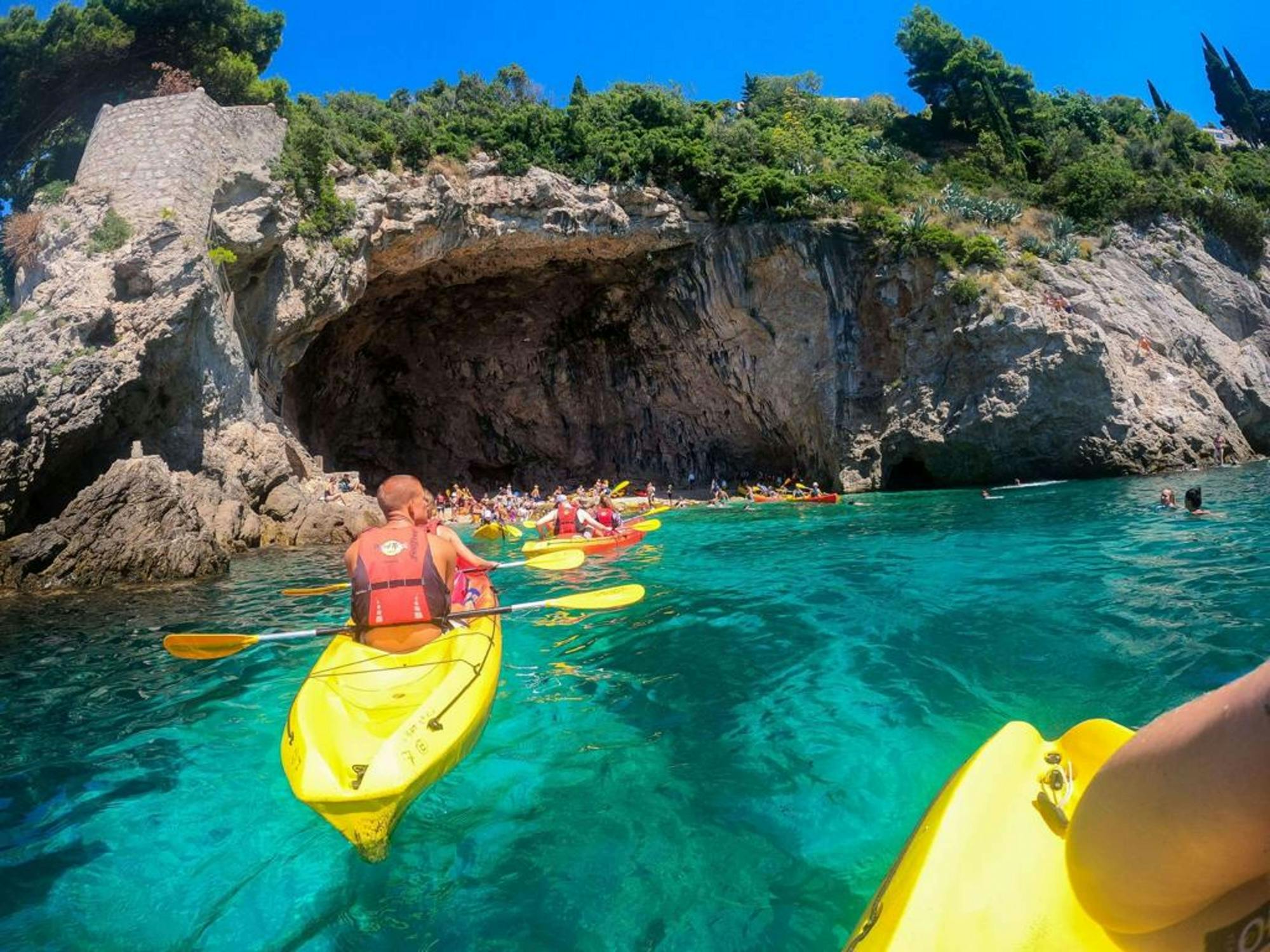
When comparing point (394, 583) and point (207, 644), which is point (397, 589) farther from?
point (207, 644)

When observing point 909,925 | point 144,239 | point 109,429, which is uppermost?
point 144,239

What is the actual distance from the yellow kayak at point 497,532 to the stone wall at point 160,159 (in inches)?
359

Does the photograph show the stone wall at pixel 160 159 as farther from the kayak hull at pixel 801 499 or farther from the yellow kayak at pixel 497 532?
the kayak hull at pixel 801 499

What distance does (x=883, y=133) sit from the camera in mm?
33719

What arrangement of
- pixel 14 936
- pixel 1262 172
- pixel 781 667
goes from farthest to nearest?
1. pixel 1262 172
2. pixel 781 667
3. pixel 14 936

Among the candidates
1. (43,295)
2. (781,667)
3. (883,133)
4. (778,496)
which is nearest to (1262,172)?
(883,133)

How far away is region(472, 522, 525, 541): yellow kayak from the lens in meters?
16.8

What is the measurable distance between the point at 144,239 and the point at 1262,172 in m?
40.5

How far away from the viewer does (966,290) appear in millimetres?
23047

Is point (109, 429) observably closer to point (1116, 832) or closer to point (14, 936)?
point (14, 936)

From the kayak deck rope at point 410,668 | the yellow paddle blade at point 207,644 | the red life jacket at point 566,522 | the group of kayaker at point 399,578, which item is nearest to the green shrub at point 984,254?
the red life jacket at point 566,522

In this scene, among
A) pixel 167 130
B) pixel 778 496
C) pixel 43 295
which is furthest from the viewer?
pixel 778 496

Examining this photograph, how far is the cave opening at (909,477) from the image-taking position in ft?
83.1

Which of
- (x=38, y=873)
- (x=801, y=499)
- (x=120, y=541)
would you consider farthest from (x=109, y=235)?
(x=801, y=499)
